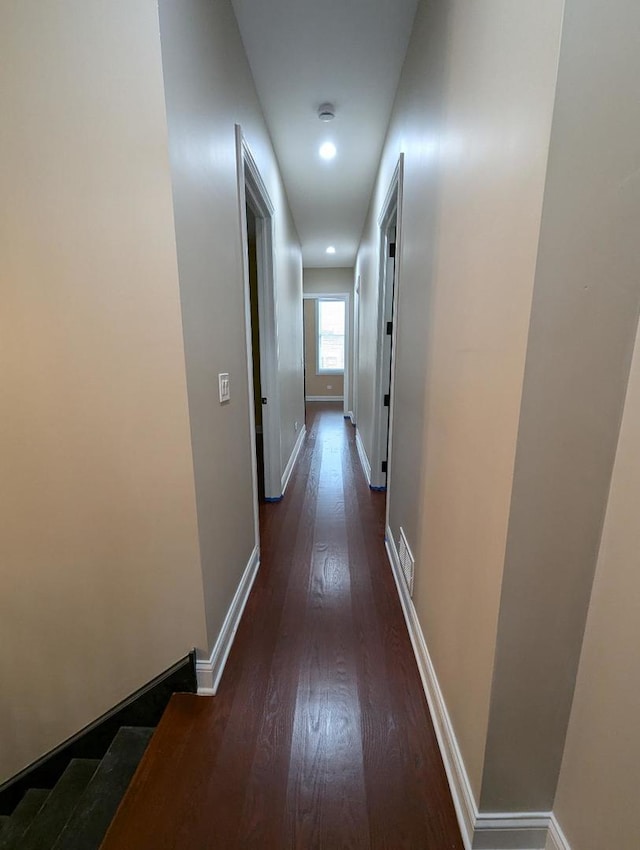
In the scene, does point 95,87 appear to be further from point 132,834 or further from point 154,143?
point 132,834

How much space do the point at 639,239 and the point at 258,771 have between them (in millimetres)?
1654

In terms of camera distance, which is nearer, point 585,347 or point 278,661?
point 585,347

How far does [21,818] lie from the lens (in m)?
1.39

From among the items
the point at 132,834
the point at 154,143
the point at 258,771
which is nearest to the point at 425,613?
the point at 258,771

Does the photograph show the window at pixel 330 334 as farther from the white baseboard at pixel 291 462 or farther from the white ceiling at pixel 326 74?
the white ceiling at pixel 326 74

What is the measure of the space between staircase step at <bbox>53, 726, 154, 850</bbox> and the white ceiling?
3.01m

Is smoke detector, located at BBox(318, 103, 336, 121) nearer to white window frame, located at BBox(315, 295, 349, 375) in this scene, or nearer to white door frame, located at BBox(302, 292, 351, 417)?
white door frame, located at BBox(302, 292, 351, 417)

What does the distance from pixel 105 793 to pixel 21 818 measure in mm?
630

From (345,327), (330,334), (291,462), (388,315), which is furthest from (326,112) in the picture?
(330,334)

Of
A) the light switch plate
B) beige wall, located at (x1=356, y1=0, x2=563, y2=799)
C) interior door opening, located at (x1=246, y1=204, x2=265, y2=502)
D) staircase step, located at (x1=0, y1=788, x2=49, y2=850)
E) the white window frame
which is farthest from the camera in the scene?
the white window frame

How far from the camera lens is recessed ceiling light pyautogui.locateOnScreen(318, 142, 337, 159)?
104 inches

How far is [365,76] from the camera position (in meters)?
1.95

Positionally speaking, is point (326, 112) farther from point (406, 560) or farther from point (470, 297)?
point (406, 560)

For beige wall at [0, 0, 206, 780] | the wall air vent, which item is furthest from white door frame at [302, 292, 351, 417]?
beige wall at [0, 0, 206, 780]
